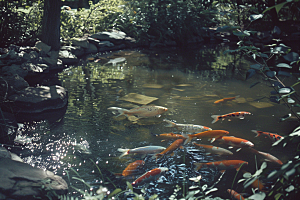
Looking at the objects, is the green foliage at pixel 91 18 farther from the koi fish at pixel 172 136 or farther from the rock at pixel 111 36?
the koi fish at pixel 172 136

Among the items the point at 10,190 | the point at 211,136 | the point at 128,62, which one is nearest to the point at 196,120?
the point at 211,136

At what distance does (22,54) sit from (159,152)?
5.80 m

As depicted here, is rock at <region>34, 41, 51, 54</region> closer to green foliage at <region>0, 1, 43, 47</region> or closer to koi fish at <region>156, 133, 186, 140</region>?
green foliage at <region>0, 1, 43, 47</region>

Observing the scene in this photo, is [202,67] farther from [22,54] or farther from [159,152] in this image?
[159,152]

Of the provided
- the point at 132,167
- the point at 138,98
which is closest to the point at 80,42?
the point at 138,98

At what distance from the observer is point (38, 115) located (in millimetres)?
4883

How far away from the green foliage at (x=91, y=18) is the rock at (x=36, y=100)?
5.67m

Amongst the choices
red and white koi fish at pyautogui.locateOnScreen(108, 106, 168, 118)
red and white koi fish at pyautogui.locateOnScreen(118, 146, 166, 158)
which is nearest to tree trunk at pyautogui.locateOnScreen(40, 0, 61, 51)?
red and white koi fish at pyautogui.locateOnScreen(108, 106, 168, 118)

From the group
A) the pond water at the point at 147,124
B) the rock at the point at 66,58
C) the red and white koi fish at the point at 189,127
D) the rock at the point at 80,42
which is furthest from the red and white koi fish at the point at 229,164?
the rock at the point at 80,42

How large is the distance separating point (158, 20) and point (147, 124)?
9778 mm

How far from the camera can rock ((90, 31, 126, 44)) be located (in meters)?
11.5

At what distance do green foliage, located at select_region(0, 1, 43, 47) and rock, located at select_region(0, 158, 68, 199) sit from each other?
6.80 m

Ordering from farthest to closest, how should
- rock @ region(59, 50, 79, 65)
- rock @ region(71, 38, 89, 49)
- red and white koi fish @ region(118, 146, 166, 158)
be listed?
rock @ region(71, 38, 89, 49), rock @ region(59, 50, 79, 65), red and white koi fish @ region(118, 146, 166, 158)

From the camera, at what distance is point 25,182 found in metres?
2.47
